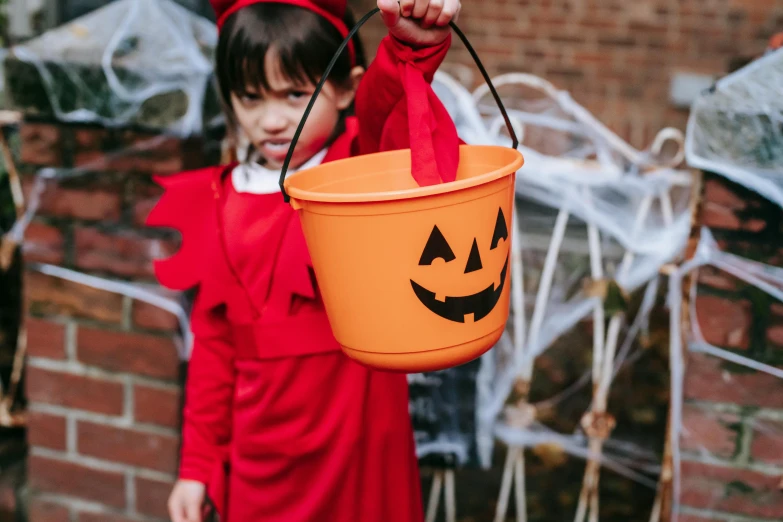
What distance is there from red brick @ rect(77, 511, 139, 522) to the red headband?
1.29 m

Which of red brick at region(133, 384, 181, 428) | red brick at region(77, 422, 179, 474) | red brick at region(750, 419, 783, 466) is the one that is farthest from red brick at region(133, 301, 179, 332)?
red brick at region(750, 419, 783, 466)

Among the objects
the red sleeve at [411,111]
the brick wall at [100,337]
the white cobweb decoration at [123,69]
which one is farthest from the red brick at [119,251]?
the red sleeve at [411,111]

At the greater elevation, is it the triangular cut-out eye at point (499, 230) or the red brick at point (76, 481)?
the triangular cut-out eye at point (499, 230)

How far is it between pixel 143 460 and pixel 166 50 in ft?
3.32

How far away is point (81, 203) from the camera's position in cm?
182

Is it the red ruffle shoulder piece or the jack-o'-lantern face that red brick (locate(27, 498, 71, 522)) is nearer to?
the red ruffle shoulder piece

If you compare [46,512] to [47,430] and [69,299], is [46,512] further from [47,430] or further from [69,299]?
[69,299]

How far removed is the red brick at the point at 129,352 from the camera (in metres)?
A: 1.81

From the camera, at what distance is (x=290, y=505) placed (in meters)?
1.37

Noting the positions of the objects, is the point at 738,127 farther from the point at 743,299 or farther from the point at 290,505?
the point at 290,505

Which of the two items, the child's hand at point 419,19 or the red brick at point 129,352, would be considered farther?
the red brick at point 129,352

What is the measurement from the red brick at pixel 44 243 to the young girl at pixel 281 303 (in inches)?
22.4

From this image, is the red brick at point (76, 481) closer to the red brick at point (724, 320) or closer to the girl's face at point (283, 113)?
the girl's face at point (283, 113)

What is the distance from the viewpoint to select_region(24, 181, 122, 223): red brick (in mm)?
1798
